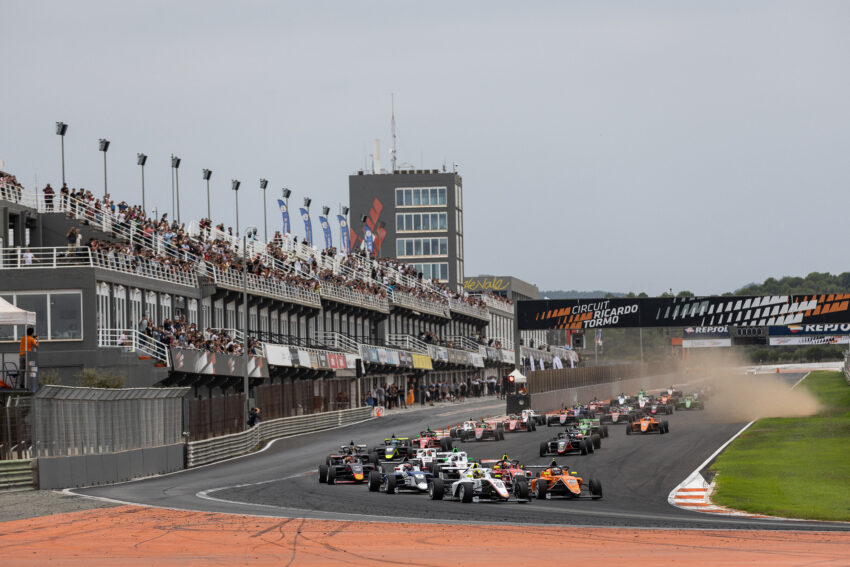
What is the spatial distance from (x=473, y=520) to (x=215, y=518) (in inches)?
210

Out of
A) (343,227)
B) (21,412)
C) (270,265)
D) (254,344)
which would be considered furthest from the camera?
(343,227)

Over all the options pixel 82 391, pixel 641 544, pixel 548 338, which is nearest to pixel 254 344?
pixel 82 391

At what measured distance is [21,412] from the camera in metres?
33.2

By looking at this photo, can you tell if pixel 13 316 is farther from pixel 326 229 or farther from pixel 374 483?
pixel 326 229

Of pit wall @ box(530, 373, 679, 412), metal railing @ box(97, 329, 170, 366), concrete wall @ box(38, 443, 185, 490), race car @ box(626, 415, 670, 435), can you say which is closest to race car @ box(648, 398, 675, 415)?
race car @ box(626, 415, 670, 435)

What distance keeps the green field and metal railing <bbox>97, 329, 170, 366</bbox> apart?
71.5 ft

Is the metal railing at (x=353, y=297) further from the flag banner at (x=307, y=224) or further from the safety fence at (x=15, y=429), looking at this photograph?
the safety fence at (x=15, y=429)

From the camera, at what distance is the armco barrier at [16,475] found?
32656 millimetres

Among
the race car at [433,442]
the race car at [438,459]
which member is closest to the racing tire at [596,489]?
the race car at [438,459]

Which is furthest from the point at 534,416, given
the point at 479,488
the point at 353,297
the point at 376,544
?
the point at 376,544

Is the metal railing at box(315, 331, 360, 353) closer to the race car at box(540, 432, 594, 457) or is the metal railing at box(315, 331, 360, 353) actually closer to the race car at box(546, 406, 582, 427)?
the race car at box(546, 406, 582, 427)

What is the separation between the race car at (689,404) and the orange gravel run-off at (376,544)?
1912 inches

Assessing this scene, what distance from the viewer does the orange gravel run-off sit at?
800 inches

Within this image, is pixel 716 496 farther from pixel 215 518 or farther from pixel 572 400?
pixel 572 400
